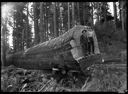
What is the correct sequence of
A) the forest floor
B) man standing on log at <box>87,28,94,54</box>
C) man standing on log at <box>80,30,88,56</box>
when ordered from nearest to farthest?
the forest floor → man standing on log at <box>80,30,88,56</box> → man standing on log at <box>87,28,94,54</box>

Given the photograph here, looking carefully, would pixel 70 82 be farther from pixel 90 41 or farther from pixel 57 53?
pixel 90 41

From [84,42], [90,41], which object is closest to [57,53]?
[84,42]

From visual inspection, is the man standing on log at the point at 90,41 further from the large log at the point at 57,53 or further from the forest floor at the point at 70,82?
the forest floor at the point at 70,82

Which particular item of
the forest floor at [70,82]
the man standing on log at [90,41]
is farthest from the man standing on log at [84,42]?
the forest floor at [70,82]

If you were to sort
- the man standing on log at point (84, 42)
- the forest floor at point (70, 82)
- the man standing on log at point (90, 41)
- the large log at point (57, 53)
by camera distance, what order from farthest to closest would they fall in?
1. the man standing on log at point (90, 41)
2. the man standing on log at point (84, 42)
3. the large log at point (57, 53)
4. the forest floor at point (70, 82)

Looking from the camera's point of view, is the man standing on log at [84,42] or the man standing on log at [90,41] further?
the man standing on log at [90,41]

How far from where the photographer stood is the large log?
228 inches

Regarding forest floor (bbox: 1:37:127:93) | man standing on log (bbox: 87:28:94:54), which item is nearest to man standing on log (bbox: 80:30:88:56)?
man standing on log (bbox: 87:28:94:54)

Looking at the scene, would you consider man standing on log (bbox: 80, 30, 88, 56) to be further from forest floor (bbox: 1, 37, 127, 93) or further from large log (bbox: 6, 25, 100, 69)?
forest floor (bbox: 1, 37, 127, 93)

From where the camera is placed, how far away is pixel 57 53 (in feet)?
20.7

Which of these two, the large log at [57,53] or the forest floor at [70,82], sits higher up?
the large log at [57,53]

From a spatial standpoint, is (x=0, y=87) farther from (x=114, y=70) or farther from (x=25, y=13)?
(x=25, y=13)

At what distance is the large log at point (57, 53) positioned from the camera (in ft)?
19.0

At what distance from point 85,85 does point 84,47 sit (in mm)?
1637
